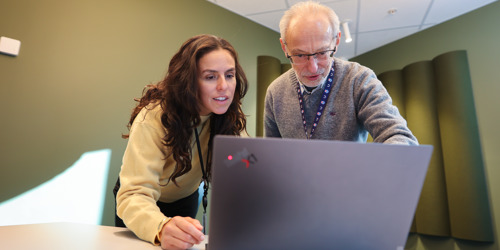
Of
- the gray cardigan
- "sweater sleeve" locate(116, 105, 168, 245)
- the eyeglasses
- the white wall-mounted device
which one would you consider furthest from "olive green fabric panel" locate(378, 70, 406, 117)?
the white wall-mounted device

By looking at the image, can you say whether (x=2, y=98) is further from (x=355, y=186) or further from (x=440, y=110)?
(x=440, y=110)

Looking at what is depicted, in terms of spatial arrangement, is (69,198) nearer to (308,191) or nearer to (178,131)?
(178,131)

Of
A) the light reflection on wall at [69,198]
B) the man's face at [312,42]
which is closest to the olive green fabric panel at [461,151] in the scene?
the man's face at [312,42]

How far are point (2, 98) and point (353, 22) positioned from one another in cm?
348

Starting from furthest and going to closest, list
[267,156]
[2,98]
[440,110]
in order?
[440,110] < [2,98] < [267,156]

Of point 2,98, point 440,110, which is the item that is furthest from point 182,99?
point 440,110

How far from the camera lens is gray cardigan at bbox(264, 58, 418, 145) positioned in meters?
1.06

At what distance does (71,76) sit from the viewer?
7.28 feet

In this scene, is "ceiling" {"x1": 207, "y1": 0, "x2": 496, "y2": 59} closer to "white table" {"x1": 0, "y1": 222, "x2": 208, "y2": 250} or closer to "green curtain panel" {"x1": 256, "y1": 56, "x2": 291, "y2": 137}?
"green curtain panel" {"x1": 256, "y1": 56, "x2": 291, "y2": 137}

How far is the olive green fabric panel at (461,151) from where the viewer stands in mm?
2654

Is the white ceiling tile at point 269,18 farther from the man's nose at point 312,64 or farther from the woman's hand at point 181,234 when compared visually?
the woman's hand at point 181,234

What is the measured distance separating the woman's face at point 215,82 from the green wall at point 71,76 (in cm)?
151

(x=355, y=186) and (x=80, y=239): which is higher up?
(x=355, y=186)

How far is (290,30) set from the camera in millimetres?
1280
